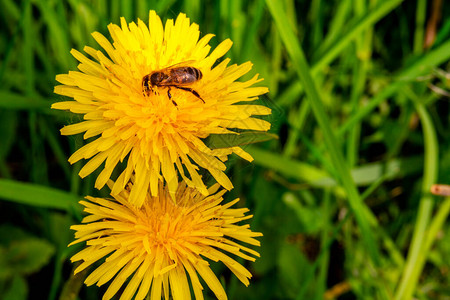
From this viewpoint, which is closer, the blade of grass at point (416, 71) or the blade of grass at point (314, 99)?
the blade of grass at point (314, 99)

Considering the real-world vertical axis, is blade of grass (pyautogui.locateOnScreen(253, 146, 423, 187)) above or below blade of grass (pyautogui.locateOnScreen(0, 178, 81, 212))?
below

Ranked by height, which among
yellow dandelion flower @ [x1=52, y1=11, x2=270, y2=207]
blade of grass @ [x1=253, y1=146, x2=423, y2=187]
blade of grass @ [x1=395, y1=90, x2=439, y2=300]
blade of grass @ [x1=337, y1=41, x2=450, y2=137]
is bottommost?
blade of grass @ [x1=395, y1=90, x2=439, y2=300]

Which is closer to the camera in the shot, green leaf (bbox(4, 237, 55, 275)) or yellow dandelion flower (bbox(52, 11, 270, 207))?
yellow dandelion flower (bbox(52, 11, 270, 207))

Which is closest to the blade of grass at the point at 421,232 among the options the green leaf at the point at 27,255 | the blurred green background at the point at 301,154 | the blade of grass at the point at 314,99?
the blurred green background at the point at 301,154

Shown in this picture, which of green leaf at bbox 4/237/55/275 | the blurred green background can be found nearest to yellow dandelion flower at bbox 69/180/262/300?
the blurred green background

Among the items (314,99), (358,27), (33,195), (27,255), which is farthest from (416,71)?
(27,255)

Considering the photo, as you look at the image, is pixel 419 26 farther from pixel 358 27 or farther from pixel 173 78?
pixel 173 78

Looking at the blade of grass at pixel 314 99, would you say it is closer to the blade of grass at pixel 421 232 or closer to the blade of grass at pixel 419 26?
the blade of grass at pixel 421 232

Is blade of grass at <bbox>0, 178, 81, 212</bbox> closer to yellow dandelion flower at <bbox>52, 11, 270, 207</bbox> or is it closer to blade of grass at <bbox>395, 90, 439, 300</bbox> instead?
yellow dandelion flower at <bbox>52, 11, 270, 207</bbox>
